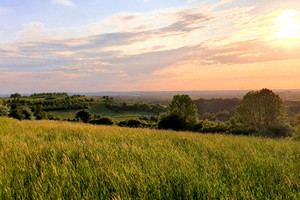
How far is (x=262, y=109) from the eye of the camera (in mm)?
22375

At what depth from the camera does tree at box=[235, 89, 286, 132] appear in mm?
21734

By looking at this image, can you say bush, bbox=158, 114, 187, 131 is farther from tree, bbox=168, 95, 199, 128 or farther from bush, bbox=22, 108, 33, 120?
bush, bbox=22, 108, 33, 120

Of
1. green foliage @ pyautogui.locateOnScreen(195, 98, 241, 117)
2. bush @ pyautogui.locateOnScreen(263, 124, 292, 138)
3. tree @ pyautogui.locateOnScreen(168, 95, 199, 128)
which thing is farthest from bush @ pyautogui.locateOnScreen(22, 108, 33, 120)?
green foliage @ pyautogui.locateOnScreen(195, 98, 241, 117)

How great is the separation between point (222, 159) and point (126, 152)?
6.93 ft

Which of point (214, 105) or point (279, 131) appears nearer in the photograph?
point (279, 131)

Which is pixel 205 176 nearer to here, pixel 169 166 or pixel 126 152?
pixel 169 166

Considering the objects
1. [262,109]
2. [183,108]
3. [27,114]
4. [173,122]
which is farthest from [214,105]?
[27,114]

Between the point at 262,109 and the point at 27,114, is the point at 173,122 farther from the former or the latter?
the point at 27,114

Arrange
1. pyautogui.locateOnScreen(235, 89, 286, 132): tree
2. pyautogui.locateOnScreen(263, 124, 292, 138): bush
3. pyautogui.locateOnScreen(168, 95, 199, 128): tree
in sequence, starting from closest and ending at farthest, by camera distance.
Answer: pyautogui.locateOnScreen(263, 124, 292, 138): bush < pyautogui.locateOnScreen(235, 89, 286, 132): tree < pyautogui.locateOnScreen(168, 95, 199, 128): tree

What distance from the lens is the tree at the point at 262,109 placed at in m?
21.7

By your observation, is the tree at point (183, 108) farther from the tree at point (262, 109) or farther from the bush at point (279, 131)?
the bush at point (279, 131)

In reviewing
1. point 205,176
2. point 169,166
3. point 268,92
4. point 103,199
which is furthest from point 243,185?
point 268,92

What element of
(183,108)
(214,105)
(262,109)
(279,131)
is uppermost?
(262,109)

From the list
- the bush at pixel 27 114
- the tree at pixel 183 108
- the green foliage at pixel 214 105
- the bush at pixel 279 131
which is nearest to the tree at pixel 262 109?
the bush at pixel 279 131
